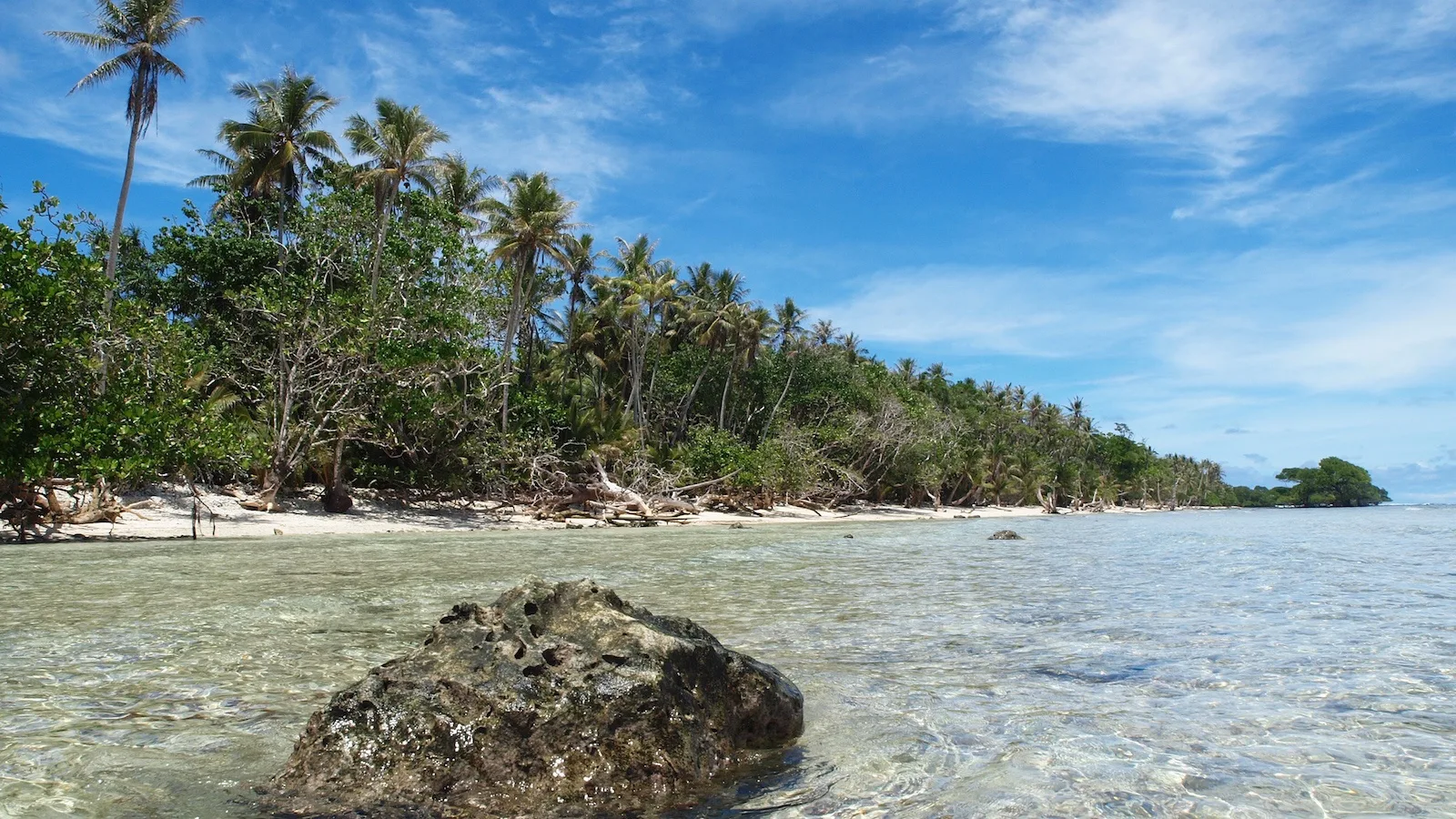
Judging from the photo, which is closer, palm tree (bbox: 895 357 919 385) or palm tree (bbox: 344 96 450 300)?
palm tree (bbox: 344 96 450 300)

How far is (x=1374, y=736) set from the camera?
4316 millimetres

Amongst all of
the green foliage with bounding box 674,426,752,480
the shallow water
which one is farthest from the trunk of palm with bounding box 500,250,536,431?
the shallow water

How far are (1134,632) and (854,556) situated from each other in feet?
29.7

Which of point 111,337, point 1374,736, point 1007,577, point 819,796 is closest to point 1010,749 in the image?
point 819,796

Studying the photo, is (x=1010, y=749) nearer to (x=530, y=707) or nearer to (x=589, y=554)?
(x=530, y=707)

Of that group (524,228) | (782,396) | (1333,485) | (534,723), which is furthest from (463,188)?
(1333,485)

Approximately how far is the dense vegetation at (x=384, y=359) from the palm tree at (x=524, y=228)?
11 cm

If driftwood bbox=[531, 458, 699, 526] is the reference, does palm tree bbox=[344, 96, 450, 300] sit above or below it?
above

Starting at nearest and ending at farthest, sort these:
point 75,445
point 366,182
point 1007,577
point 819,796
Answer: point 819,796 → point 1007,577 → point 75,445 → point 366,182

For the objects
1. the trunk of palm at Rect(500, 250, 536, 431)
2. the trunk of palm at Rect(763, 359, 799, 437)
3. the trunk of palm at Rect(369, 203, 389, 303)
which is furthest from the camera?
the trunk of palm at Rect(763, 359, 799, 437)

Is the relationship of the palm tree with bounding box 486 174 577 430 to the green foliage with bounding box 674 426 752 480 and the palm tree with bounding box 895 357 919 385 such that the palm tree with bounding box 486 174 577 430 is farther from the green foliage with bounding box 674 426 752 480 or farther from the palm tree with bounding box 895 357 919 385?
the palm tree with bounding box 895 357 919 385

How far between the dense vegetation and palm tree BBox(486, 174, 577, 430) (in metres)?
0.11

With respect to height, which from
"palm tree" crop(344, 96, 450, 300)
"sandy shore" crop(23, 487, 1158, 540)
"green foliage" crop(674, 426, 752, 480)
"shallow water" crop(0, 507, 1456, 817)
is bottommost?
"shallow water" crop(0, 507, 1456, 817)

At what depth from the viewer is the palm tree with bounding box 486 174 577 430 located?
32938mm
